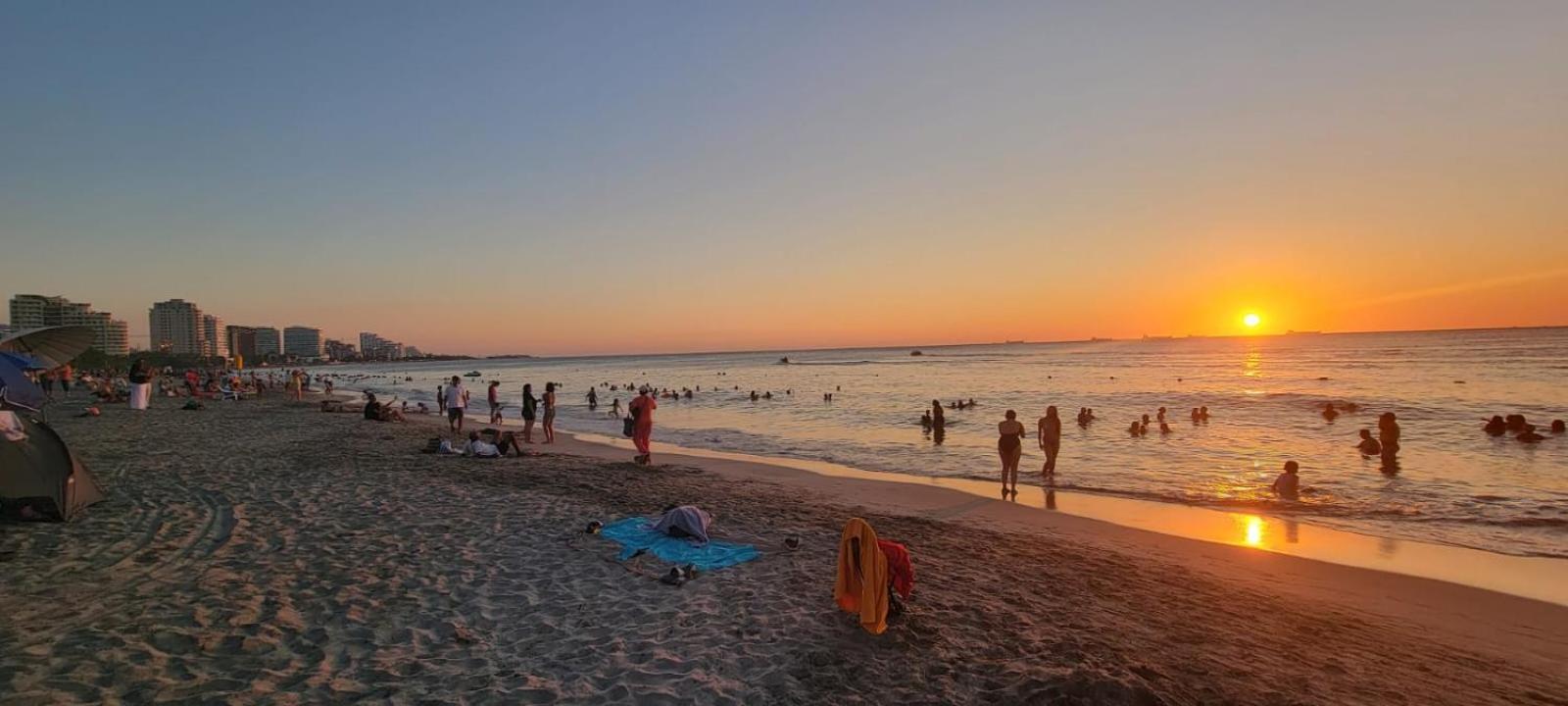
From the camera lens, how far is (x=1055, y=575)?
8.32 meters

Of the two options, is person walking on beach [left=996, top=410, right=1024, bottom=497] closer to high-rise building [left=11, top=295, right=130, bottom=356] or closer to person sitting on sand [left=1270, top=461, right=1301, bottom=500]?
person sitting on sand [left=1270, top=461, right=1301, bottom=500]

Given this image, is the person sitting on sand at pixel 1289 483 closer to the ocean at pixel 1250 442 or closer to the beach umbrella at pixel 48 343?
the ocean at pixel 1250 442

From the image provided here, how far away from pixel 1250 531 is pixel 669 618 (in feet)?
33.0

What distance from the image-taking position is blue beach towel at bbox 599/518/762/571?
27.1 ft

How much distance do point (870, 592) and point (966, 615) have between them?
49.9 inches

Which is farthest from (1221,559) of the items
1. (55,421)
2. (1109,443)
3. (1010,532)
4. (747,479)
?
(55,421)

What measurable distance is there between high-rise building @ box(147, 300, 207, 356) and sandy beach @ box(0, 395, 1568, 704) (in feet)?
748

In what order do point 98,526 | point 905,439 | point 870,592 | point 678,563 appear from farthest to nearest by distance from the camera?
point 905,439 → point 98,526 → point 678,563 → point 870,592

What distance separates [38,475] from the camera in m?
9.12

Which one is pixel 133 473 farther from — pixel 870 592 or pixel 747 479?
pixel 870 592

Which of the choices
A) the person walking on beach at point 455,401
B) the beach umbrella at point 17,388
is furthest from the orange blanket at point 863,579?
the person walking on beach at point 455,401

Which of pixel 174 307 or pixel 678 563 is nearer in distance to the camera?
pixel 678 563

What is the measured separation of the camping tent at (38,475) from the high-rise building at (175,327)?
224805 millimetres

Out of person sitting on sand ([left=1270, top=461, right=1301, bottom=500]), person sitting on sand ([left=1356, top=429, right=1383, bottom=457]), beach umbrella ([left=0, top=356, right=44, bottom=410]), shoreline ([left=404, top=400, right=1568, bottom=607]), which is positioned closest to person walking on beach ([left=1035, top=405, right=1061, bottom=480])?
shoreline ([left=404, top=400, right=1568, bottom=607])
